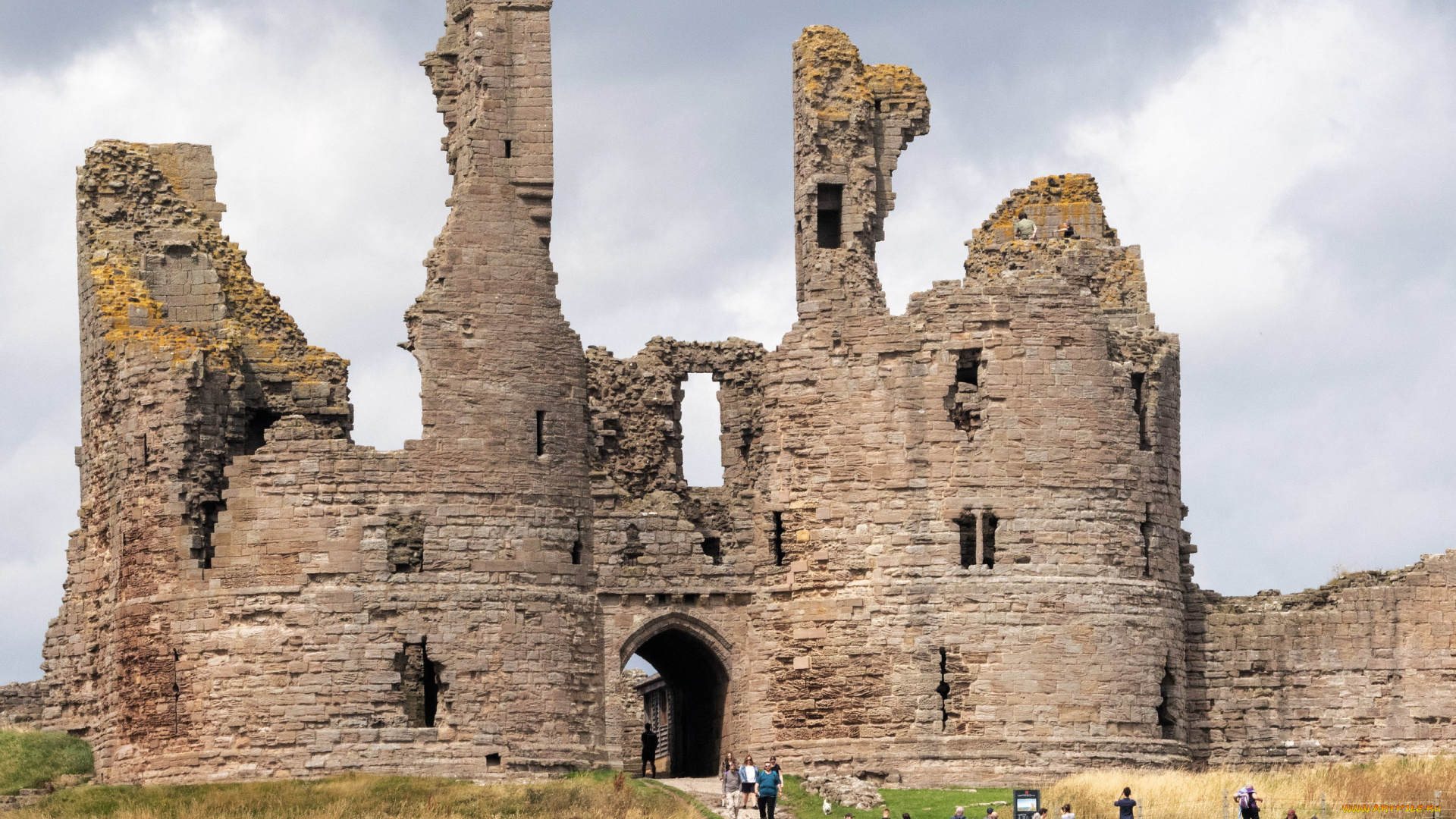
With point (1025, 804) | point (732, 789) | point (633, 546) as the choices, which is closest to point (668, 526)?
point (633, 546)

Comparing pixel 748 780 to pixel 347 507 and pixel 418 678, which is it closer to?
pixel 418 678

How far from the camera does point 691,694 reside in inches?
1983

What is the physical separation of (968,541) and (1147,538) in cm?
268

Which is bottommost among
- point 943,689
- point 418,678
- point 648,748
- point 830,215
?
point 648,748

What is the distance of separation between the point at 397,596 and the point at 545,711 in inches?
105

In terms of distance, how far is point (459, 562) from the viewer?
45062 millimetres

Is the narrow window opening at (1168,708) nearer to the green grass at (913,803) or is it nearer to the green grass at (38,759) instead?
the green grass at (913,803)

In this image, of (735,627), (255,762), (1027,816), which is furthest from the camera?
(735,627)

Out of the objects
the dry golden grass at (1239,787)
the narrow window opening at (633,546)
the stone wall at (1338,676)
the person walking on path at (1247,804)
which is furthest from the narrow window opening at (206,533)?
the person walking on path at (1247,804)

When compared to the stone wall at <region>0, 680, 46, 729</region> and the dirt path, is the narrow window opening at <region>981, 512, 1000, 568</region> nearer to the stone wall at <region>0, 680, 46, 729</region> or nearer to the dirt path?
the dirt path

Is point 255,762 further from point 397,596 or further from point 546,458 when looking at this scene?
point 546,458

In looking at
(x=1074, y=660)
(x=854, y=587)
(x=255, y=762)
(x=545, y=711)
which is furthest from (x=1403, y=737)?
(x=255, y=762)

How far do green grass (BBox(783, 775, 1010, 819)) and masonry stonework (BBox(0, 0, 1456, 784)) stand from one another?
0.72 meters

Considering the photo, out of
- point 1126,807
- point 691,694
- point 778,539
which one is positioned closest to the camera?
point 1126,807
